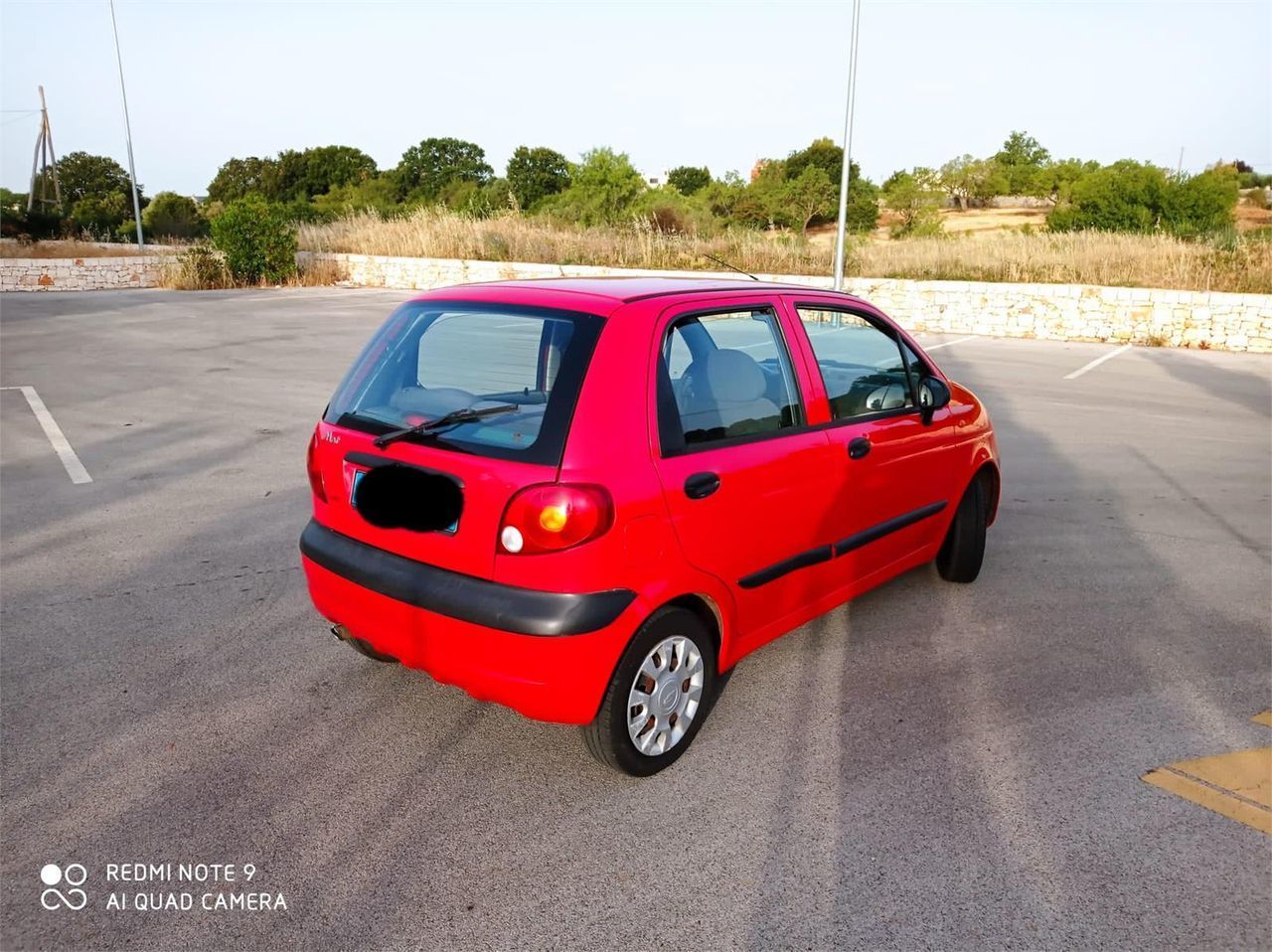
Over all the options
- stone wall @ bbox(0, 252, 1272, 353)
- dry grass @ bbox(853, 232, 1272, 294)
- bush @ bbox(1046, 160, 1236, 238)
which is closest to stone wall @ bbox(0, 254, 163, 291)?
stone wall @ bbox(0, 252, 1272, 353)

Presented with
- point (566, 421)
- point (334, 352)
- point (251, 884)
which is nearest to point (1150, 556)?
point (566, 421)

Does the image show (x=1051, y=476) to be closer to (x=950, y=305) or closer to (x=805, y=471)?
(x=805, y=471)

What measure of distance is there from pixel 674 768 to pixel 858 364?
75.8 inches

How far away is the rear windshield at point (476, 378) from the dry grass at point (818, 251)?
18.7 metres

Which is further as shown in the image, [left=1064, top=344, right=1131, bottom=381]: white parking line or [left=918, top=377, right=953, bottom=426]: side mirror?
[left=1064, top=344, right=1131, bottom=381]: white parking line

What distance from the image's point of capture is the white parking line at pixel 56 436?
722cm

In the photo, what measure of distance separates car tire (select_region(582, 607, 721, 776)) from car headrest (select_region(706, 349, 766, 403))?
0.81 m

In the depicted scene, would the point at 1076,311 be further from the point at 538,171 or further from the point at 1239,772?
the point at 538,171

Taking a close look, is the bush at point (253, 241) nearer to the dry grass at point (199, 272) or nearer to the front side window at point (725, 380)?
the dry grass at point (199, 272)

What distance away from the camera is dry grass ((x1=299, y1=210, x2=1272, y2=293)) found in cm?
1942

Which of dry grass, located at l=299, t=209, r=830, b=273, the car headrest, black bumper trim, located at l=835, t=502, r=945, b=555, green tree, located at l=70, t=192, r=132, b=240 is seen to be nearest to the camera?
the car headrest

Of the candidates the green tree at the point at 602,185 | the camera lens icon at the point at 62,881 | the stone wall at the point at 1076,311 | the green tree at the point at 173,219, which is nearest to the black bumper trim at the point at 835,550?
the camera lens icon at the point at 62,881

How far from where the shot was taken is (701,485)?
3191mm

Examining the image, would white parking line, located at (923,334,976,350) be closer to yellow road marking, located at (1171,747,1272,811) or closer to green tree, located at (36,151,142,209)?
yellow road marking, located at (1171,747,1272,811)
